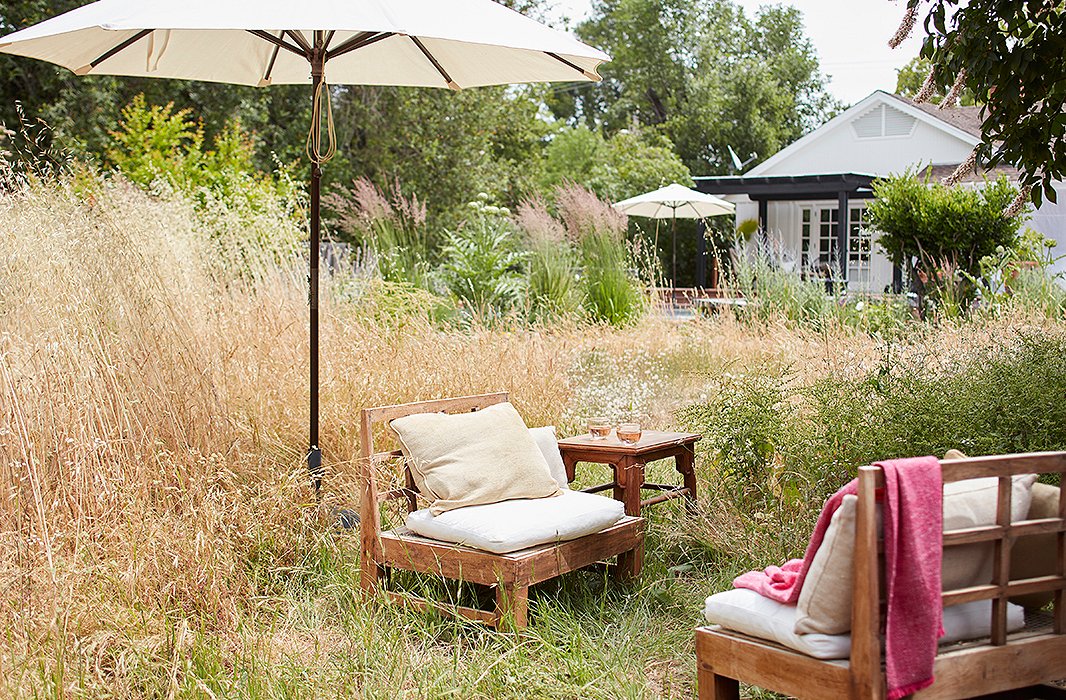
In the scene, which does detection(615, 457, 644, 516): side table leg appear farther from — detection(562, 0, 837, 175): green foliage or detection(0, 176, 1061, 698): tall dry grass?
detection(562, 0, 837, 175): green foliage

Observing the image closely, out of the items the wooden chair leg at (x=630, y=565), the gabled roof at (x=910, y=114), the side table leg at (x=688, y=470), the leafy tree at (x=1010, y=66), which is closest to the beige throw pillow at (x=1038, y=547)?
the wooden chair leg at (x=630, y=565)

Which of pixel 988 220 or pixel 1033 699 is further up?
pixel 988 220

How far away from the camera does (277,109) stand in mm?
18859

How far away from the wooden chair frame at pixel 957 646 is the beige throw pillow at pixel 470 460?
4.25 feet

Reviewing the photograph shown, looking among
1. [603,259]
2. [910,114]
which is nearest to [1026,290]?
[603,259]

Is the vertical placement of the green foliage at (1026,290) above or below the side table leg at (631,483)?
above

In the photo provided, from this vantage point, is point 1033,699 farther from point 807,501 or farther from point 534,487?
point 534,487

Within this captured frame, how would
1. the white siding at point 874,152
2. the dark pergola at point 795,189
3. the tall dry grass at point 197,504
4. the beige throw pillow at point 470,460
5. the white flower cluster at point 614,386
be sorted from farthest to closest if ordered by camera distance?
the white siding at point 874,152
the dark pergola at point 795,189
the white flower cluster at point 614,386
the beige throw pillow at point 470,460
the tall dry grass at point 197,504

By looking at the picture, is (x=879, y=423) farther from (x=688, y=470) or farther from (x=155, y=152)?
(x=155, y=152)

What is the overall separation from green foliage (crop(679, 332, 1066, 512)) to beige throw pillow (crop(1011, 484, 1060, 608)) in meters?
0.91

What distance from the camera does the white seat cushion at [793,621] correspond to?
229 centimetres

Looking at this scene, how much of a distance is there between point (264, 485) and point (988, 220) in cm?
1000

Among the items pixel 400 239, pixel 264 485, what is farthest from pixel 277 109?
pixel 264 485

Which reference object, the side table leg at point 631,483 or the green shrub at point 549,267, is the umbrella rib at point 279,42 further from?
the green shrub at point 549,267
